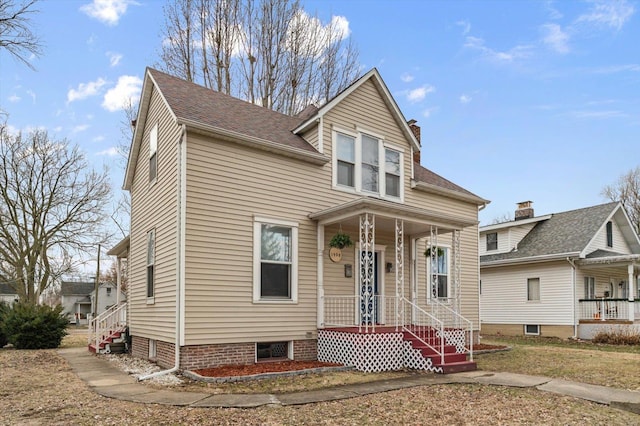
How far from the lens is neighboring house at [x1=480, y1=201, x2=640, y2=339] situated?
64.7ft

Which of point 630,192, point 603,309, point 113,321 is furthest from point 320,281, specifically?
point 630,192

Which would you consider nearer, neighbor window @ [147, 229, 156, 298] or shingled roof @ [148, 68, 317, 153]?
shingled roof @ [148, 68, 317, 153]

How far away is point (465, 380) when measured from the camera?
9.17 metres

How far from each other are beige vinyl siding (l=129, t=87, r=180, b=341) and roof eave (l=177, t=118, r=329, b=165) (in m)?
0.60

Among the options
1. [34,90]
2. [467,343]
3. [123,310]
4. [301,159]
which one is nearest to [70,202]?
[123,310]

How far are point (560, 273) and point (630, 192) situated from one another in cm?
2171

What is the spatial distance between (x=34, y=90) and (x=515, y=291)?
20.3m

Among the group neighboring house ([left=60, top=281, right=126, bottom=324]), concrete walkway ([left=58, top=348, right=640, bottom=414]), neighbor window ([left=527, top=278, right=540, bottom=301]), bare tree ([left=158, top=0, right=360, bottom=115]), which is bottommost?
neighboring house ([left=60, top=281, right=126, bottom=324])

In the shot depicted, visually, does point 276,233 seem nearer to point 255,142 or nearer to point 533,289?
point 255,142

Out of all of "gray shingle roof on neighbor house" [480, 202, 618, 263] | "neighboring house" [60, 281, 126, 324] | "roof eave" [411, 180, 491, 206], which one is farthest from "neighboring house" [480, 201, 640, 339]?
"neighboring house" [60, 281, 126, 324]

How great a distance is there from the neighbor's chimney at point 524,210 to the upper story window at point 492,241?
73.1 inches

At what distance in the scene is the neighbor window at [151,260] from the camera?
11832mm

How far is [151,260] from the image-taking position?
12.1 m

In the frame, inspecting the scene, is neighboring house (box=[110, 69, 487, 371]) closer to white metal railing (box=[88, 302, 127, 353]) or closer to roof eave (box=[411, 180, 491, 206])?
roof eave (box=[411, 180, 491, 206])
